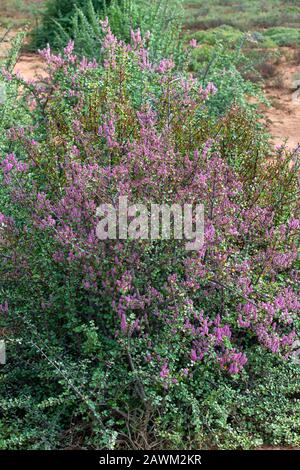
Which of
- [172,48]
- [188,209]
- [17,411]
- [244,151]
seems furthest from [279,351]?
[172,48]

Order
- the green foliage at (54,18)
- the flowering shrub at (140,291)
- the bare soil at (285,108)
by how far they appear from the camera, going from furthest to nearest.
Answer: the green foliage at (54,18), the bare soil at (285,108), the flowering shrub at (140,291)

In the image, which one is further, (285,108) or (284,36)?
(284,36)

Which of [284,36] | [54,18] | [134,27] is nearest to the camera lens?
[134,27]

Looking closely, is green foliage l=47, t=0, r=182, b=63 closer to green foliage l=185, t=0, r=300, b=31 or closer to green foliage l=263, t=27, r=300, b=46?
green foliage l=263, t=27, r=300, b=46

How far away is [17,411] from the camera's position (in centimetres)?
295

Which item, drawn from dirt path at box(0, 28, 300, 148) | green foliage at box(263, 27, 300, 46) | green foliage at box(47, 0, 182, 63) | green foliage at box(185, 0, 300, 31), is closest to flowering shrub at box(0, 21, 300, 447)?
green foliage at box(47, 0, 182, 63)

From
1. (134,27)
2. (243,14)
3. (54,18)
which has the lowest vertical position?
(134,27)

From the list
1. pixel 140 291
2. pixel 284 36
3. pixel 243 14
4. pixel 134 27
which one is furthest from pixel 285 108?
pixel 243 14

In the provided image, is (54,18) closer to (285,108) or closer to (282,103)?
(282,103)

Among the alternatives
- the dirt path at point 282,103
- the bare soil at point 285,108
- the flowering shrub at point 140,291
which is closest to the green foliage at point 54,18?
the dirt path at point 282,103

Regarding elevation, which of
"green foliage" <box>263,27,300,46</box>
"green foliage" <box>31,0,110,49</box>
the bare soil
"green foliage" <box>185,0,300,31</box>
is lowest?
the bare soil

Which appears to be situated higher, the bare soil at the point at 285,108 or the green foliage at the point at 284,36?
the green foliage at the point at 284,36

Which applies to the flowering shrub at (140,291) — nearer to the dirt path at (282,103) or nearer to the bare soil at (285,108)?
the dirt path at (282,103)

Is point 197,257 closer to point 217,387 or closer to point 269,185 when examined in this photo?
point 217,387
